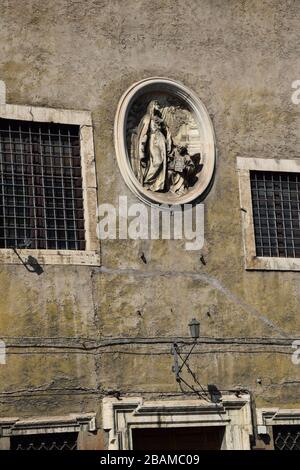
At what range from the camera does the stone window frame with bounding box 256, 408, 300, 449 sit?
1769 centimetres

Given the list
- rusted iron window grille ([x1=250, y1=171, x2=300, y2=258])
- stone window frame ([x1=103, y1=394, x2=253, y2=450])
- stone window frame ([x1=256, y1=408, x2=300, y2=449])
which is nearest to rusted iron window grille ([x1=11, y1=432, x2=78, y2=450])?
stone window frame ([x1=103, y1=394, x2=253, y2=450])

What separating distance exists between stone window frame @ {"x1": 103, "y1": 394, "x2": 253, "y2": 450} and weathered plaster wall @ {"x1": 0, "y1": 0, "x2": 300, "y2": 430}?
23cm

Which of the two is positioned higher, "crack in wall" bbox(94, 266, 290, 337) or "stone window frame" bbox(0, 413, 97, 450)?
"crack in wall" bbox(94, 266, 290, 337)

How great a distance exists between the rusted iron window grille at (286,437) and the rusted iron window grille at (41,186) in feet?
12.5

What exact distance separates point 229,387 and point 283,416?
35.6 inches

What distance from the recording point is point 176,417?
17.1 m

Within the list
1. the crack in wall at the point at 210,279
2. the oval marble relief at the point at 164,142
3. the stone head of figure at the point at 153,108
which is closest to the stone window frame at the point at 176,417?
the crack in wall at the point at 210,279

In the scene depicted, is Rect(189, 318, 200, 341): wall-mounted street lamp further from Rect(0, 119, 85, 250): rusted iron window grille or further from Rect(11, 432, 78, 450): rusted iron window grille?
Rect(11, 432, 78, 450): rusted iron window grille

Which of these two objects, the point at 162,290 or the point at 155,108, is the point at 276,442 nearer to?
the point at 162,290

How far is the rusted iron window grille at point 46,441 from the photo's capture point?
1625cm

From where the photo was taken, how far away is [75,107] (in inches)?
693

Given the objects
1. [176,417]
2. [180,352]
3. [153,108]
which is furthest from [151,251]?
[176,417]

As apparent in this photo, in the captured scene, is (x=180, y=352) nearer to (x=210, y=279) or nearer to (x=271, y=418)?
(x=210, y=279)

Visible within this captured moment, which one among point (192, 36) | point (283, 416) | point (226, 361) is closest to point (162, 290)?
point (226, 361)
